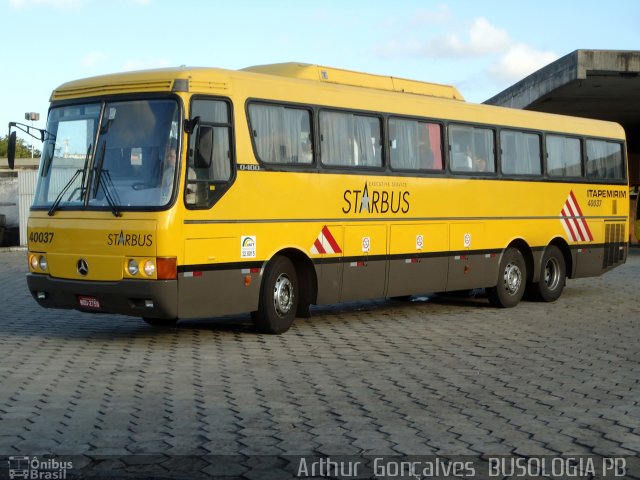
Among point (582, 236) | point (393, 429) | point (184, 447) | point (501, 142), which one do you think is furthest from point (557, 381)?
point (582, 236)

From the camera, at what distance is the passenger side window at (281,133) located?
1306 centimetres

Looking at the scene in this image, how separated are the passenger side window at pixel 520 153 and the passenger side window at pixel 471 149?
342 mm

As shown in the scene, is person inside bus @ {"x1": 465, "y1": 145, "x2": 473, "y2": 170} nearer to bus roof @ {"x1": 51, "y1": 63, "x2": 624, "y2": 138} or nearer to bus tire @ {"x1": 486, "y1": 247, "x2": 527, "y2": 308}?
bus roof @ {"x1": 51, "y1": 63, "x2": 624, "y2": 138}

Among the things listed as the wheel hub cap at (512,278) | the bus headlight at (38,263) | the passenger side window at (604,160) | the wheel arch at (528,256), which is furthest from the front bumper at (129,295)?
the passenger side window at (604,160)

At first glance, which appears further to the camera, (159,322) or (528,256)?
(528,256)

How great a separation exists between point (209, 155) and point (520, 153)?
7680 mm

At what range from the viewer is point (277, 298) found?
43.6ft

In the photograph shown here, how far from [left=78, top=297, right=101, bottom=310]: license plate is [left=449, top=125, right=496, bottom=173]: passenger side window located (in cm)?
663

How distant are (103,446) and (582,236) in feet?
45.6

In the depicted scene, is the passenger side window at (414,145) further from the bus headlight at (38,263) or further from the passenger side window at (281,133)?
the bus headlight at (38,263)

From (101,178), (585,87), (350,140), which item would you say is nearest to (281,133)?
(350,140)

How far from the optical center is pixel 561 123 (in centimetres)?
1944

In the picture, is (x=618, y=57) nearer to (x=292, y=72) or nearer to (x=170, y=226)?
(x=292, y=72)

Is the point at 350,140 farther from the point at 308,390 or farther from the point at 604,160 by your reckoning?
the point at 604,160
